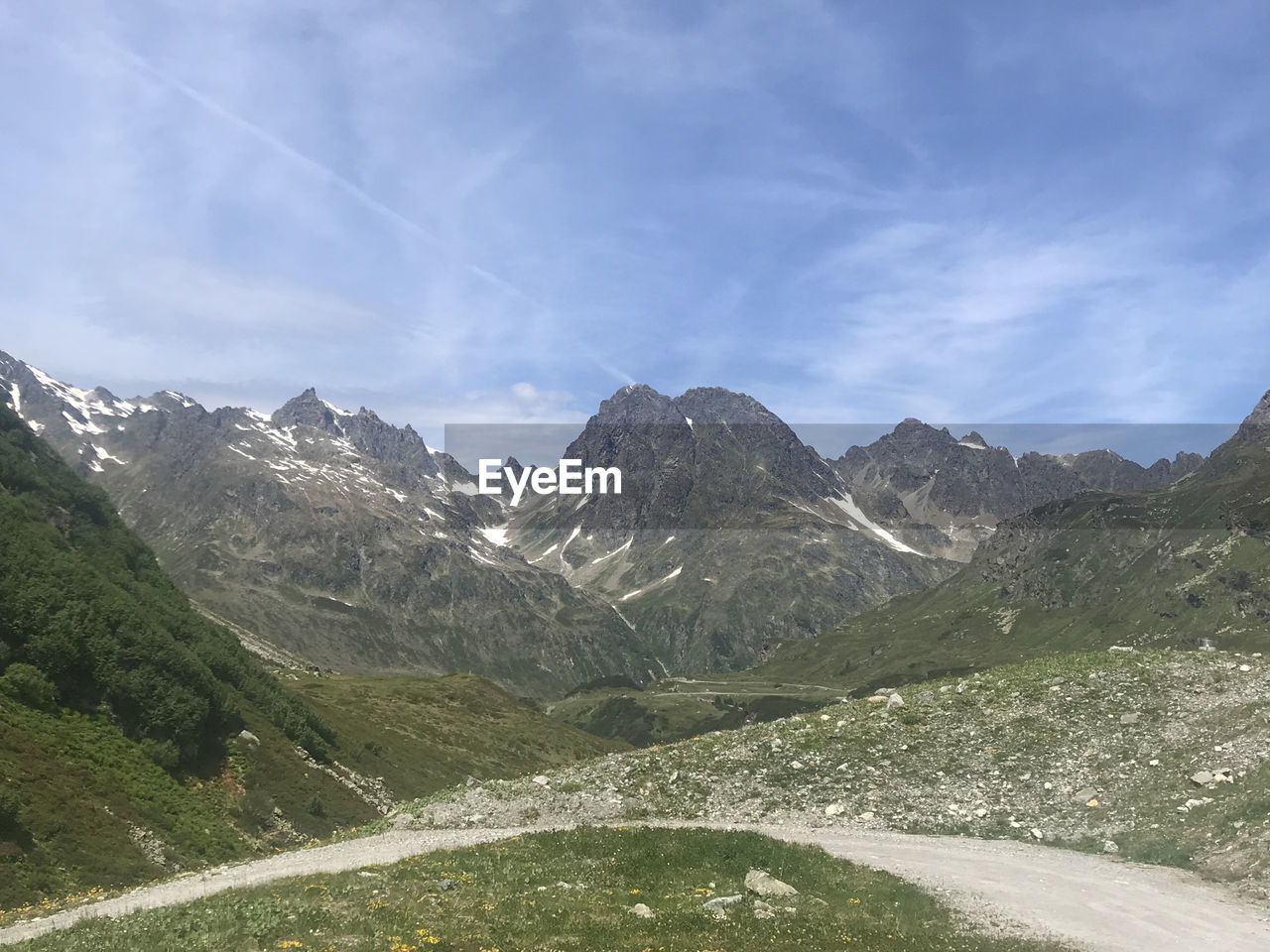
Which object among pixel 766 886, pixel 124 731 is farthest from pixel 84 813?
pixel 766 886

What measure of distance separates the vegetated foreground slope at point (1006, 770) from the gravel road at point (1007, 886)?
2.06m

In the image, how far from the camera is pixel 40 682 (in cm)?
5112

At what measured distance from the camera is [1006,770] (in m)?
35.4

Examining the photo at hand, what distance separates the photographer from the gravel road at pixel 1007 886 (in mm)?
20344

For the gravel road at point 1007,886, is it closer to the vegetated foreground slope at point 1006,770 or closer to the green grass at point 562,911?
the green grass at point 562,911

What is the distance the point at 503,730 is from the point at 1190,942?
14345cm

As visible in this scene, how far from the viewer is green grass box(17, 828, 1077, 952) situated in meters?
17.6

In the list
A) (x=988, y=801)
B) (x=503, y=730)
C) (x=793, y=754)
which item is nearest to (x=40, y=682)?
(x=793, y=754)

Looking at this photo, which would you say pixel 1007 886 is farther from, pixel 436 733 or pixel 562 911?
pixel 436 733

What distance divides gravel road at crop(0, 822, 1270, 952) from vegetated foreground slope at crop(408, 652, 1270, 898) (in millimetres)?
2061

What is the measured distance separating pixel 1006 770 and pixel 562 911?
24653mm

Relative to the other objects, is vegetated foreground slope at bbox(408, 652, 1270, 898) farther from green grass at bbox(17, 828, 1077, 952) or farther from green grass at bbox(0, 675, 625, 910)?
green grass at bbox(0, 675, 625, 910)

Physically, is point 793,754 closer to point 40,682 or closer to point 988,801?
point 988,801

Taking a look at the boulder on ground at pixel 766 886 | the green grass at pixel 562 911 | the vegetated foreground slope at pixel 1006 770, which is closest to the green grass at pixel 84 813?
the vegetated foreground slope at pixel 1006 770
